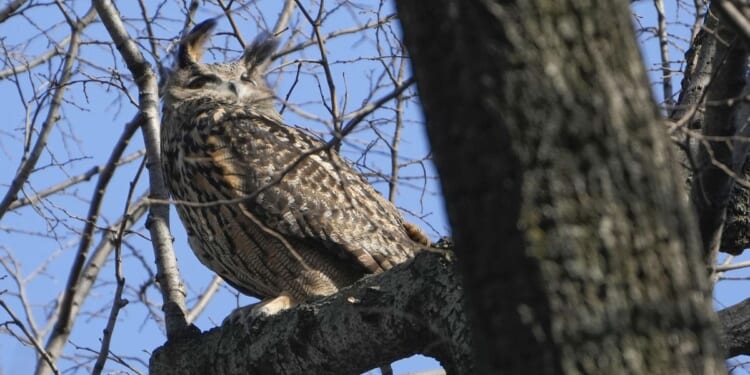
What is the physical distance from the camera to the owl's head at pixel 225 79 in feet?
18.7

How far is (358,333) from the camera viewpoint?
138 inches

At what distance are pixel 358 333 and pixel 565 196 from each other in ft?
6.22

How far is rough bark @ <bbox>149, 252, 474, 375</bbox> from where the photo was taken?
329 cm

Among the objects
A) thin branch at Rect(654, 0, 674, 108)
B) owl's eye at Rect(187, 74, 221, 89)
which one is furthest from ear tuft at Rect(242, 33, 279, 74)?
thin branch at Rect(654, 0, 674, 108)

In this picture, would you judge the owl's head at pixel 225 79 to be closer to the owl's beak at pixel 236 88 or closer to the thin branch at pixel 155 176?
the owl's beak at pixel 236 88

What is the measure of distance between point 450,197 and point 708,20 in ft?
7.19

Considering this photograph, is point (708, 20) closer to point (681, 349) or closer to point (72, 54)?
point (681, 349)

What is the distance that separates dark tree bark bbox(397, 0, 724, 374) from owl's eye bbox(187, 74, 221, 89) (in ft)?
13.6

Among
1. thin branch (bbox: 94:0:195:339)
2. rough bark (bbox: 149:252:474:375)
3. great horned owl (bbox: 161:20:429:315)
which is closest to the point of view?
rough bark (bbox: 149:252:474:375)

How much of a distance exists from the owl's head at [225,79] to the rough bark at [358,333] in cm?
194

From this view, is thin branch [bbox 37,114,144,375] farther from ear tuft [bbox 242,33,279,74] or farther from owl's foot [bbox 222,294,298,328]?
ear tuft [bbox 242,33,279,74]

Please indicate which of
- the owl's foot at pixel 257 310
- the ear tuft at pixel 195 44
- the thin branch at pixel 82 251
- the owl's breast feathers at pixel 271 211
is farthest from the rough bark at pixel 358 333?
the ear tuft at pixel 195 44

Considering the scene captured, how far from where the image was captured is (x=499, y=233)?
170 centimetres

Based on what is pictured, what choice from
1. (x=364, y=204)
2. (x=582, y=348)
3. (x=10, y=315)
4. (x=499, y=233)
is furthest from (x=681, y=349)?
(x=364, y=204)
